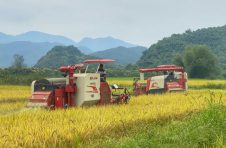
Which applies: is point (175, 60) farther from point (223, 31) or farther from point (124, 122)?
point (124, 122)

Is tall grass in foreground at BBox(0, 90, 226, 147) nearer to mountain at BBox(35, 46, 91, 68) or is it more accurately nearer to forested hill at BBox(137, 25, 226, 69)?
forested hill at BBox(137, 25, 226, 69)

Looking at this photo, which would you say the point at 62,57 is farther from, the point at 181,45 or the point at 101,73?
the point at 101,73

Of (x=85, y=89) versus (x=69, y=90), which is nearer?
(x=69, y=90)

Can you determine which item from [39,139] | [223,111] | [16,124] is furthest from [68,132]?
[223,111]

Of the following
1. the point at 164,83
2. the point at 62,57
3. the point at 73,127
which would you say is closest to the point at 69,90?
the point at 73,127

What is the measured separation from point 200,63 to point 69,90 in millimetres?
66815

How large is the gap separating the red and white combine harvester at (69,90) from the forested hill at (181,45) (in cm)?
8801

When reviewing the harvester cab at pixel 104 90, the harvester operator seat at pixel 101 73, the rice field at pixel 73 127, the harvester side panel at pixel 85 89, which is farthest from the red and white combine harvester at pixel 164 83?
the rice field at pixel 73 127

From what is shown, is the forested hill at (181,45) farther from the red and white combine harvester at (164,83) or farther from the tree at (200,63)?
the red and white combine harvester at (164,83)

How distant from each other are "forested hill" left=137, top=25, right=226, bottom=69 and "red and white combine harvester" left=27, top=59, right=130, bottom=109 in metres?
88.0

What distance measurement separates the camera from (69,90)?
15.1 metres

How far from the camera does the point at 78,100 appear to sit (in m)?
15.5

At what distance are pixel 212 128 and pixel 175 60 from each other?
81180 millimetres

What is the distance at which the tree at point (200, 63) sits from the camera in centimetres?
7988
